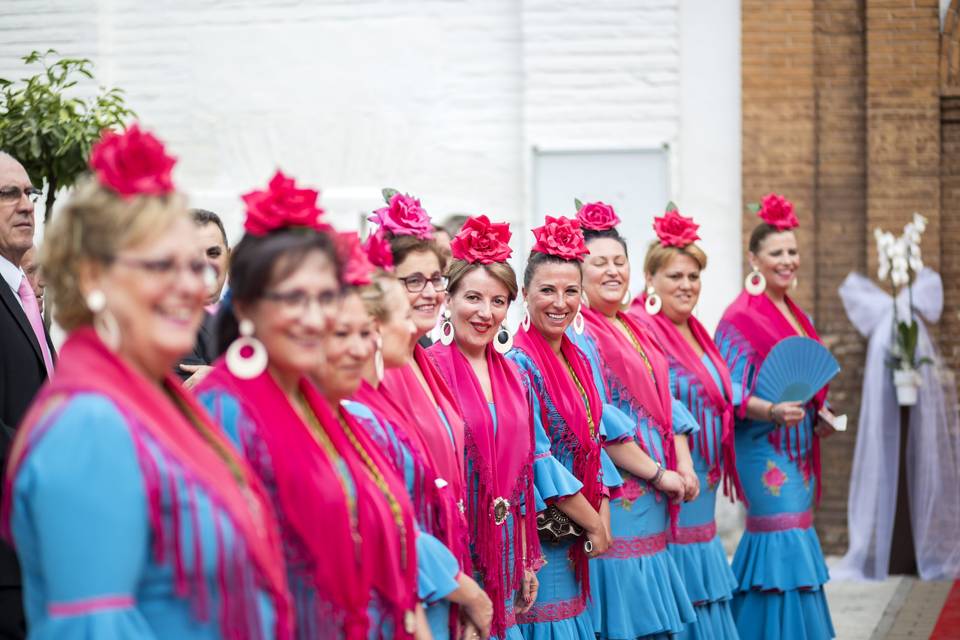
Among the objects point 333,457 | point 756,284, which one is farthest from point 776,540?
point 333,457

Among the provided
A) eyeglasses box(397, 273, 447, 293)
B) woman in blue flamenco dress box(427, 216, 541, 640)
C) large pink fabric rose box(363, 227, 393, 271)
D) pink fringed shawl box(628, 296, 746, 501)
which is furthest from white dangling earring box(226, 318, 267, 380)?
pink fringed shawl box(628, 296, 746, 501)

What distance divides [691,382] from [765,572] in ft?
3.68

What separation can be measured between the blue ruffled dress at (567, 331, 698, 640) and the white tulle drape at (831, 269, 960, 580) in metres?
3.36

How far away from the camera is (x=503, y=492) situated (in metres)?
4.42

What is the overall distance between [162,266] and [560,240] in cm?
290

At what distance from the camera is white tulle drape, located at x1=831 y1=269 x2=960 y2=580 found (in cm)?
849

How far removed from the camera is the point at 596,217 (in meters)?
5.97

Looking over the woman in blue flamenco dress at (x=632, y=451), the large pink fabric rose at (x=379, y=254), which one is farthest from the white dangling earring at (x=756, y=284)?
the large pink fabric rose at (x=379, y=254)

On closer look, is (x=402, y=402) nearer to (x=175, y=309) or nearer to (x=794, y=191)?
(x=175, y=309)

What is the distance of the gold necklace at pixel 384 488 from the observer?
302 cm

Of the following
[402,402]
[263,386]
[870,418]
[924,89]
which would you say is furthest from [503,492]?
[924,89]

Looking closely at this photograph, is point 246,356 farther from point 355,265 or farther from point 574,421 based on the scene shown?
point 574,421

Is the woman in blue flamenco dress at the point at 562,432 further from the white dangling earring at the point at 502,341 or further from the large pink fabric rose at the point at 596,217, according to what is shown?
the large pink fabric rose at the point at 596,217

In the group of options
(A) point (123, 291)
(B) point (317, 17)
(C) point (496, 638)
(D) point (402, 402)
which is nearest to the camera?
(A) point (123, 291)
